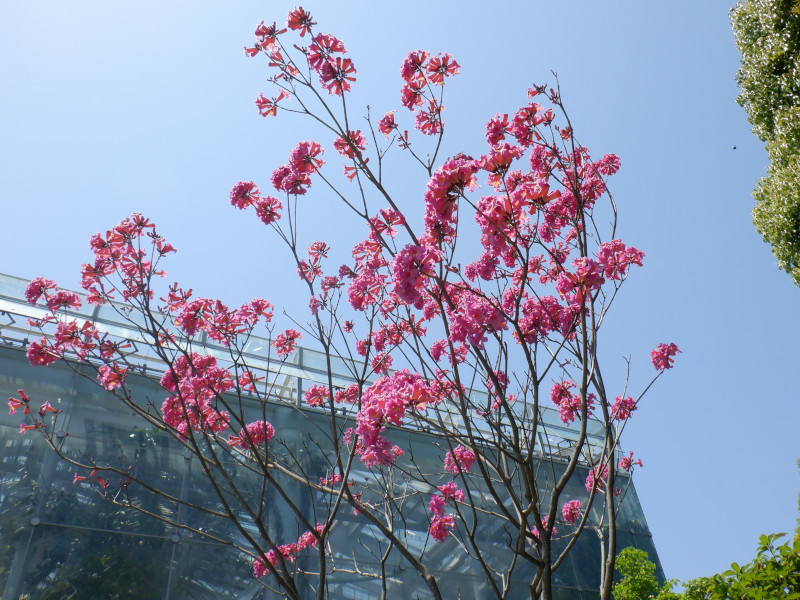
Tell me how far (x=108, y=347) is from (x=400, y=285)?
251 centimetres

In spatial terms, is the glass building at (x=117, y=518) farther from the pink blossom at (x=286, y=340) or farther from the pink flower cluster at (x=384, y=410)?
the pink flower cluster at (x=384, y=410)

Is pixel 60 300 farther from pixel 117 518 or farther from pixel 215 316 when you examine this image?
pixel 117 518

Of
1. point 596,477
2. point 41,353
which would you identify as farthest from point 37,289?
point 596,477

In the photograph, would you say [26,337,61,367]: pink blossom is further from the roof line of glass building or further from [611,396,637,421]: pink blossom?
[611,396,637,421]: pink blossom

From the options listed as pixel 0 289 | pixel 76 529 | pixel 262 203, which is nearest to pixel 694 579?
pixel 262 203

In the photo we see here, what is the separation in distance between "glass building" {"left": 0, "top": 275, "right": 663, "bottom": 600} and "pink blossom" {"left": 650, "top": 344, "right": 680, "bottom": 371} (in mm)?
2299

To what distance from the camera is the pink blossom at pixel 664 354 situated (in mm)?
4270

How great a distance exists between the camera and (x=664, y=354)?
4.30 metres

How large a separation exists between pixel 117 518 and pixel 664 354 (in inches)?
246

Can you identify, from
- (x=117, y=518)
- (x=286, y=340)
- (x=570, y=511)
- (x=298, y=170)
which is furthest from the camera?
(x=117, y=518)

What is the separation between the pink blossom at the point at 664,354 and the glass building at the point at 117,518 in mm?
2299

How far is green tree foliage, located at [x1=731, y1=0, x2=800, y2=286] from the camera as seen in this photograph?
6.17m

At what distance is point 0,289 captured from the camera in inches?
308

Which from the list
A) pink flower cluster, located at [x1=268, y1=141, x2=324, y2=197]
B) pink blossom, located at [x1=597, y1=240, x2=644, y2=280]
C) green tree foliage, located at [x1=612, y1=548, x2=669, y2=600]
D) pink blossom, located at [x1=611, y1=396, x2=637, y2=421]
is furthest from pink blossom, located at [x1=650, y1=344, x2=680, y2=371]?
green tree foliage, located at [x1=612, y1=548, x2=669, y2=600]
